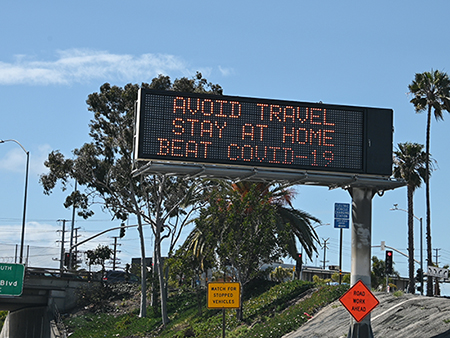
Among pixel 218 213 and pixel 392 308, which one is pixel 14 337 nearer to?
pixel 218 213

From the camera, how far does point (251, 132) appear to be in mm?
18656

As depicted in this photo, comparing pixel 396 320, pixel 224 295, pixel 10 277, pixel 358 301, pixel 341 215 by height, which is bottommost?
pixel 396 320

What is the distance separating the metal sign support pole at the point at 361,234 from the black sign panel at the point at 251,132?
1457mm

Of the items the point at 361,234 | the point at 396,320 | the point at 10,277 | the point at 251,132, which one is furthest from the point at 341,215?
the point at 251,132

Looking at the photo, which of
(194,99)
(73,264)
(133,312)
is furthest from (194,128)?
(73,264)

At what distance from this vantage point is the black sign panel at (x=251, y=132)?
59.9ft

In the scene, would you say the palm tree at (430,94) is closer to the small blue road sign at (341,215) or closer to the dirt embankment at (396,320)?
the small blue road sign at (341,215)

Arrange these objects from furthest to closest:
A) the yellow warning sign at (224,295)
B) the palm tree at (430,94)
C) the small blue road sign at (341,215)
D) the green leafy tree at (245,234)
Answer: the palm tree at (430,94), the small blue road sign at (341,215), the green leafy tree at (245,234), the yellow warning sign at (224,295)

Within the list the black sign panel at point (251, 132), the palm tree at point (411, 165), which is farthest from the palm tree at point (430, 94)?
the black sign panel at point (251, 132)

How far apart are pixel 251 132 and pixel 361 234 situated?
16.5ft

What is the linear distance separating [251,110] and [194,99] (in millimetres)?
1629

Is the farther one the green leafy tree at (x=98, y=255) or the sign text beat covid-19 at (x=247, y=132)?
the green leafy tree at (x=98, y=255)

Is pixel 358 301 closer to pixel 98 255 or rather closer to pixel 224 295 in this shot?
pixel 224 295

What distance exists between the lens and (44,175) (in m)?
49.4
